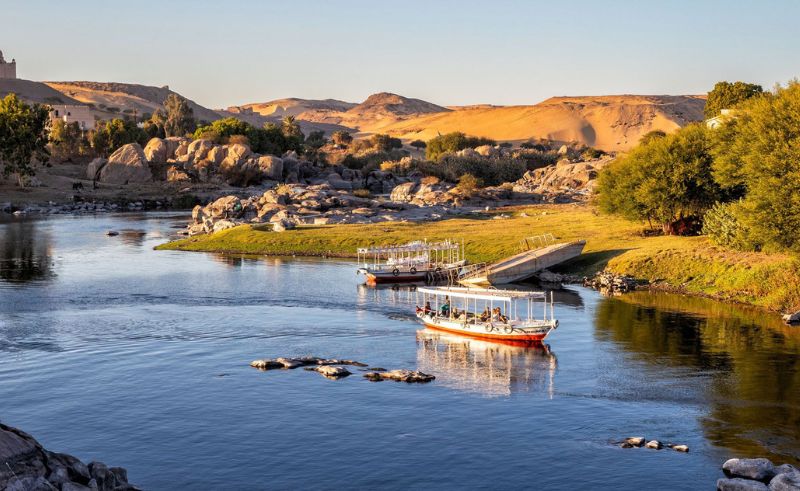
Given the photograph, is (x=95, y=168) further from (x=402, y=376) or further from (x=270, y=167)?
(x=402, y=376)

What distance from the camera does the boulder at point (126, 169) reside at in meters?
187

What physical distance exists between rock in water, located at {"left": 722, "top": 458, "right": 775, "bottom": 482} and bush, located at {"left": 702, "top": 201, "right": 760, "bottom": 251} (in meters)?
39.9

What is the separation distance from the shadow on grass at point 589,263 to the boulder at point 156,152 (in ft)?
418

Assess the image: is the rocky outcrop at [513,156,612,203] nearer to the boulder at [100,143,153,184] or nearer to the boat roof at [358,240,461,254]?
the boat roof at [358,240,461,254]

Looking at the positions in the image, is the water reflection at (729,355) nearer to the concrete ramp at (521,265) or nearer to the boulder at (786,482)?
the boulder at (786,482)

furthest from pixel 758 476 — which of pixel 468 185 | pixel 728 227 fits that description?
pixel 468 185

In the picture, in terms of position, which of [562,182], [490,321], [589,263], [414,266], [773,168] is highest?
[562,182]

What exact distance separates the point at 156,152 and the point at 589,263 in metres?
130

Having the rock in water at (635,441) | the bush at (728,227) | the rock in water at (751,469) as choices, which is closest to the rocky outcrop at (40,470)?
the rock in water at (635,441)

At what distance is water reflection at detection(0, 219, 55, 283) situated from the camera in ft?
274

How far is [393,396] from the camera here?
42344 millimetres

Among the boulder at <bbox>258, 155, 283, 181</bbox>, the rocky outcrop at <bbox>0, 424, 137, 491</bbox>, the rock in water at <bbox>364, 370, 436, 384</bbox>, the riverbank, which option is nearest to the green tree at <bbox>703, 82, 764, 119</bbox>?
the riverbank

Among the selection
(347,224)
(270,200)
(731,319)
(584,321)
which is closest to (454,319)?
(584,321)

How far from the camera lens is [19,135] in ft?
543
